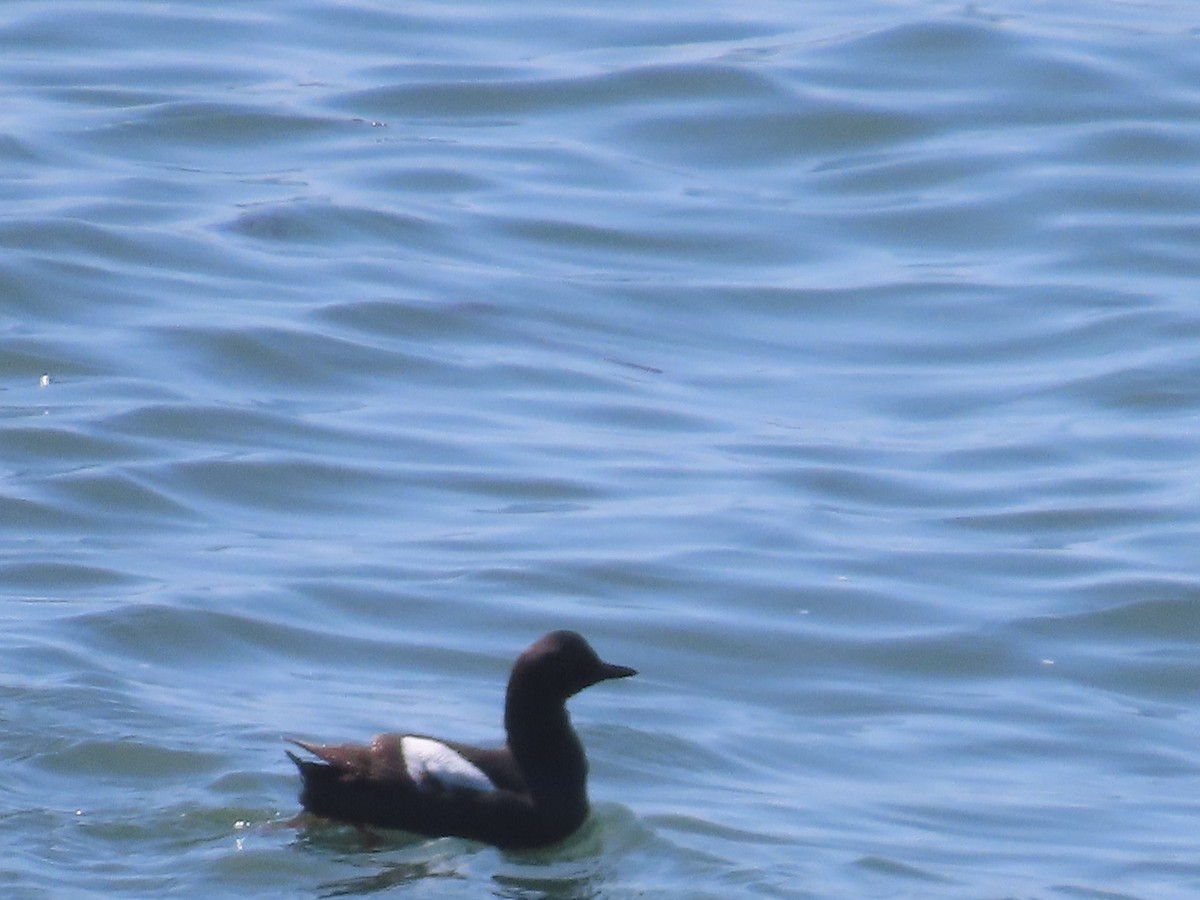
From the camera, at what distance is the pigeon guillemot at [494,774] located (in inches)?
316

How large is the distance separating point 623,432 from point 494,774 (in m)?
4.73

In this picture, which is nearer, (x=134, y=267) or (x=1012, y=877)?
(x=1012, y=877)

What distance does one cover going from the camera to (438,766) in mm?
8109

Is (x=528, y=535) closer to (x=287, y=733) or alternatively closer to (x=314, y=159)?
(x=287, y=733)

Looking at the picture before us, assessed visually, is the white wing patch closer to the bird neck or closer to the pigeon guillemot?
the pigeon guillemot

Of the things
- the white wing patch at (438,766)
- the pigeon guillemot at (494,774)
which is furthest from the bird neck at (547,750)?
the white wing patch at (438,766)

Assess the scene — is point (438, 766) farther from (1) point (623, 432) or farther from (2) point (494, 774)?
(1) point (623, 432)

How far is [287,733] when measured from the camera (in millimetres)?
8828

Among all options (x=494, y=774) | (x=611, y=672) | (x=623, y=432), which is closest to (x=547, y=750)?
(x=494, y=774)

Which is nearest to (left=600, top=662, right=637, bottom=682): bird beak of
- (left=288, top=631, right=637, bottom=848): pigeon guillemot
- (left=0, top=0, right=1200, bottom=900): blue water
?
(left=288, top=631, right=637, bottom=848): pigeon guillemot

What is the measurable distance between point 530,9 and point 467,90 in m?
2.55

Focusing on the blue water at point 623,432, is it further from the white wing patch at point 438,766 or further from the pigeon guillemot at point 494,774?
the white wing patch at point 438,766

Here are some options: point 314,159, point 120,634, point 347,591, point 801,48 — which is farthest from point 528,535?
point 801,48

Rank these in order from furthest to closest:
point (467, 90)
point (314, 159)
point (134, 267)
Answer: point (467, 90) < point (314, 159) < point (134, 267)
